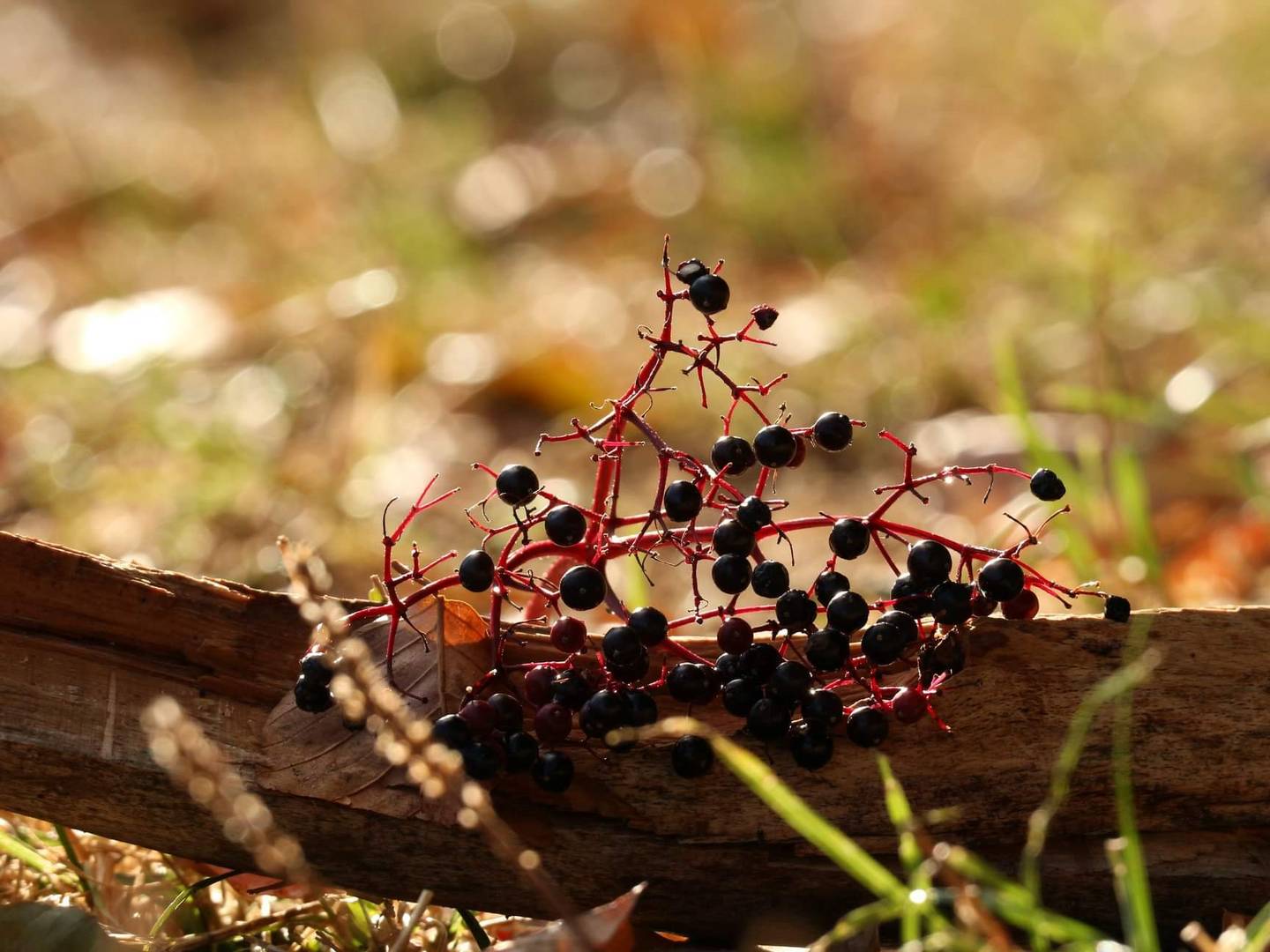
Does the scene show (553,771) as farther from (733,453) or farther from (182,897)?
(182,897)

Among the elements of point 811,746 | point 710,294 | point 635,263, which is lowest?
point 811,746

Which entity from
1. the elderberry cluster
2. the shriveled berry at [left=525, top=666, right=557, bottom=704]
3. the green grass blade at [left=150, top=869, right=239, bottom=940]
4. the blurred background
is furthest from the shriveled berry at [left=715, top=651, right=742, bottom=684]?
the blurred background

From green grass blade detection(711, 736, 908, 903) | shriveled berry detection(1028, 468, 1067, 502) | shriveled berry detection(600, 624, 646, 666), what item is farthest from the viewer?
shriveled berry detection(1028, 468, 1067, 502)

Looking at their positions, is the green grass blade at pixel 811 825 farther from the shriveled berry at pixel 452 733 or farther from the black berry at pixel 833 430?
the black berry at pixel 833 430

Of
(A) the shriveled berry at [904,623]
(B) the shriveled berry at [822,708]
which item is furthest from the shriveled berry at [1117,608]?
(B) the shriveled berry at [822,708]

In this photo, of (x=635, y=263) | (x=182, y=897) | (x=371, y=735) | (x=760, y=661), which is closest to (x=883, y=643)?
(x=760, y=661)

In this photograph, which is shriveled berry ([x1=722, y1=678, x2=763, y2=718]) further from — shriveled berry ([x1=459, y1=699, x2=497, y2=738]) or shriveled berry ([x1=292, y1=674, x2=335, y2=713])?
shriveled berry ([x1=292, y1=674, x2=335, y2=713])
